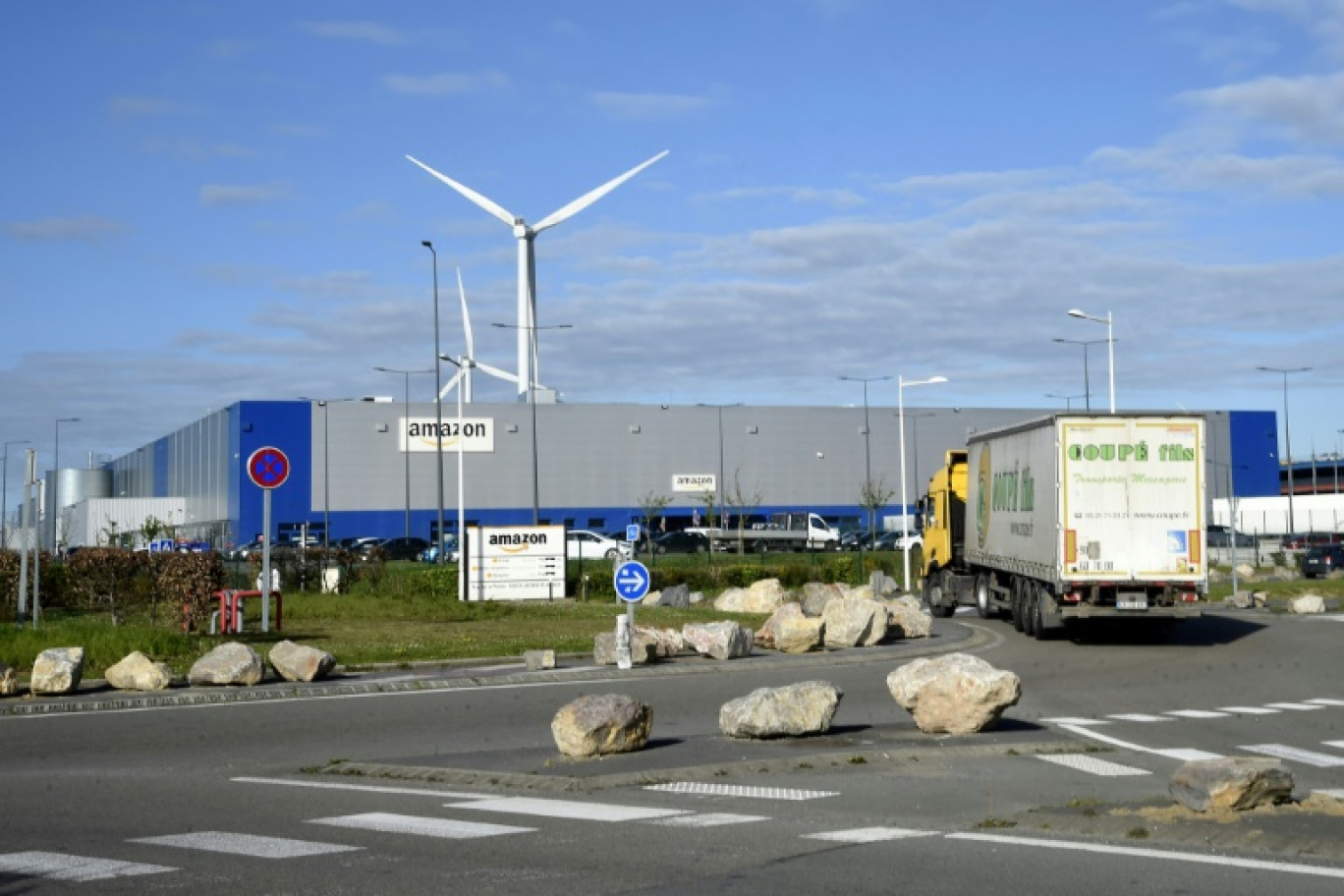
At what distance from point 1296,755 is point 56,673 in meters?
14.2

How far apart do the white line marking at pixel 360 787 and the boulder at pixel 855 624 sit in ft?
52.2

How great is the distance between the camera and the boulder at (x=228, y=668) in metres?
20.7

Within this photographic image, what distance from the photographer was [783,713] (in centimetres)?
1405

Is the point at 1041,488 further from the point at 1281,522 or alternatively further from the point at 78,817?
the point at 1281,522

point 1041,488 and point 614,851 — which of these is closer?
point 614,851

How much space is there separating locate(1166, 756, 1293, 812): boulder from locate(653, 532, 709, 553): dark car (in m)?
76.0

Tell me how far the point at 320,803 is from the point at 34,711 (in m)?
8.77

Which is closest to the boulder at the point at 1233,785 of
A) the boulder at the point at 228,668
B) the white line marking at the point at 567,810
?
the white line marking at the point at 567,810

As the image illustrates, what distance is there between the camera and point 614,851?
8.99m

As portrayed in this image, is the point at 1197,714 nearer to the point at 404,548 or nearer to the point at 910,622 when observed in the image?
the point at 910,622

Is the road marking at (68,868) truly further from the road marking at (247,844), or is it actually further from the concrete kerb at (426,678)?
the concrete kerb at (426,678)

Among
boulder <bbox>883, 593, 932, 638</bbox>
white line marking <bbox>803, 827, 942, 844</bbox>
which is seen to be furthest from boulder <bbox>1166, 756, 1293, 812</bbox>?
boulder <bbox>883, 593, 932, 638</bbox>

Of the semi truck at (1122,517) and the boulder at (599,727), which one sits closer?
the boulder at (599,727)

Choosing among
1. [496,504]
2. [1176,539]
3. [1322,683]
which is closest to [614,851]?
[1322,683]
